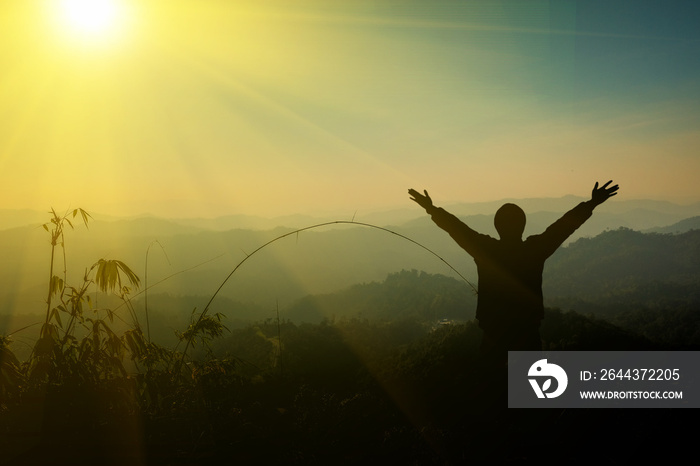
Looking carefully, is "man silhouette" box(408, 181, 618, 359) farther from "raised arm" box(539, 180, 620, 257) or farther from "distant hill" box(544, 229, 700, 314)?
"distant hill" box(544, 229, 700, 314)

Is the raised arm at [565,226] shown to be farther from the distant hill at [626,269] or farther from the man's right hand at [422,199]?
the distant hill at [626,269]

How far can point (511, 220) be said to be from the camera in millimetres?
4992

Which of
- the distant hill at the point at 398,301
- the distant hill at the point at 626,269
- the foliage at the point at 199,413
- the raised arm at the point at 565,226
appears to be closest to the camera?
the foliage at the point at 199,413

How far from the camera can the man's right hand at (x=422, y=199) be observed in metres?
5.29

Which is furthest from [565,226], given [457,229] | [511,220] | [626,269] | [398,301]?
[626,269]

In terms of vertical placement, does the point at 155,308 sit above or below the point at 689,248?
below

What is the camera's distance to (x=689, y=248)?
141875 mm

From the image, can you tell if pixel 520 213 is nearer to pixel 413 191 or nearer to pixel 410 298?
pixel 413 191

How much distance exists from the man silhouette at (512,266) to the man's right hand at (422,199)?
168mm

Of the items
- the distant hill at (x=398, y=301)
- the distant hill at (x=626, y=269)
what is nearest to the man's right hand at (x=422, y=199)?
the distant hill at (x=398, y=301)

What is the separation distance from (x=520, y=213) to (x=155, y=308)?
112 meters

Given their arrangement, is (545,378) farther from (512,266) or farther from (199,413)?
(199,413)

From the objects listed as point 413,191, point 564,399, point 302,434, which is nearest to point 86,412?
point 302,434

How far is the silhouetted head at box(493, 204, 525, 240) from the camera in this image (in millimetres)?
4980
